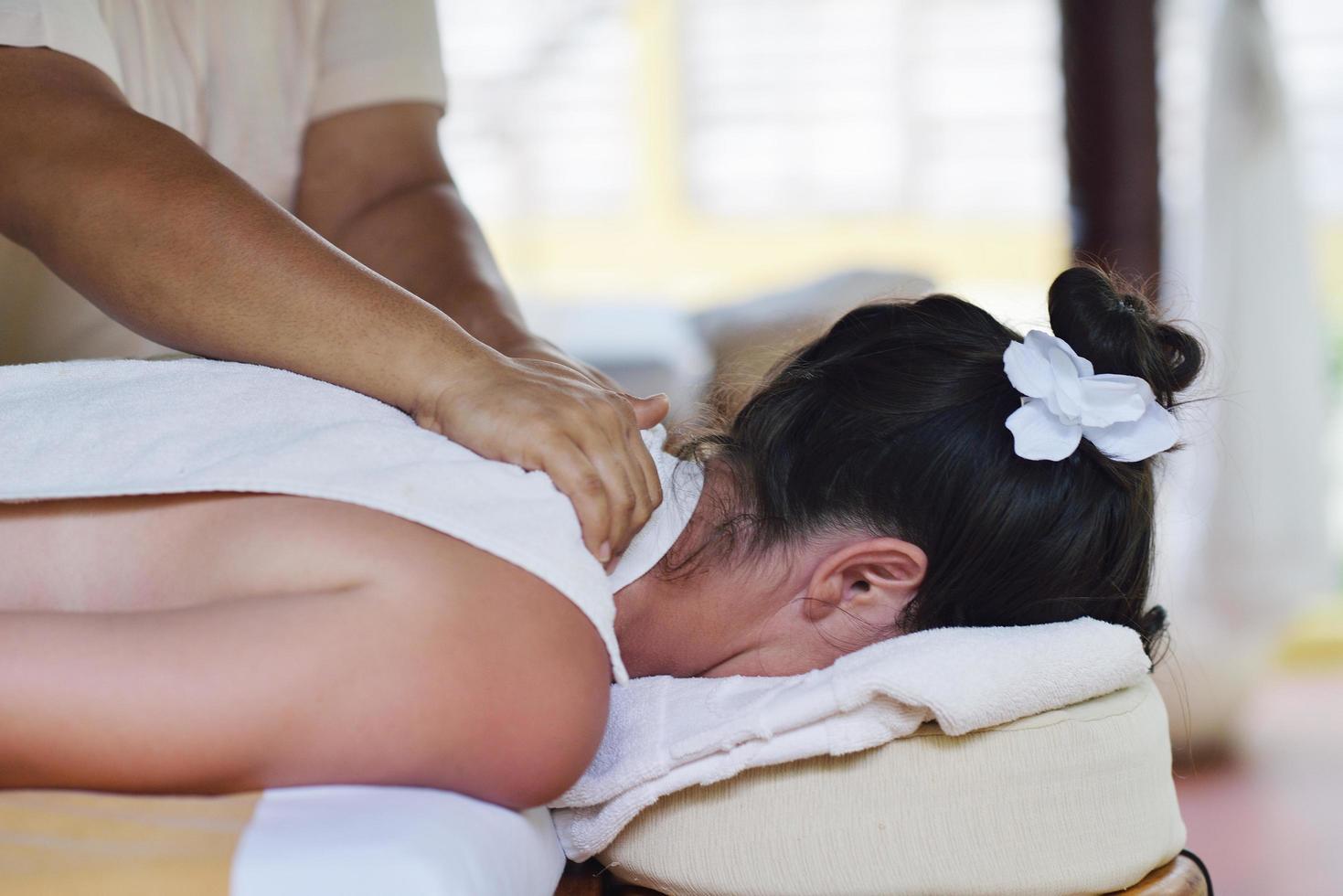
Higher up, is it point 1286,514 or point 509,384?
point 509,384

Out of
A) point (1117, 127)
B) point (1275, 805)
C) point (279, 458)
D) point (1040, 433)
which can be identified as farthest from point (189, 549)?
point (1117, 127)

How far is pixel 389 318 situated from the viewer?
0.94 m

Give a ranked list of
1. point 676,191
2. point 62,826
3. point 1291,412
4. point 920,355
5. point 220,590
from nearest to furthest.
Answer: point 62,826
point 220,590
point 920,355
point 1291,412
point 676,191

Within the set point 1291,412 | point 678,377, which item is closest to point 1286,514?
point 1291,412

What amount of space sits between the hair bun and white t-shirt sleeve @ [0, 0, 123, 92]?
0.88 metres

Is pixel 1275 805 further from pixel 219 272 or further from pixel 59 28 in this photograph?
pixel 59 28

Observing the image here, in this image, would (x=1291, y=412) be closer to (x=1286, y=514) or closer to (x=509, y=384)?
(x=1286, y=514)

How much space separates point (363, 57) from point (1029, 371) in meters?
0.92

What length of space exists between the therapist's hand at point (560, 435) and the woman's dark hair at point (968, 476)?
171 mm

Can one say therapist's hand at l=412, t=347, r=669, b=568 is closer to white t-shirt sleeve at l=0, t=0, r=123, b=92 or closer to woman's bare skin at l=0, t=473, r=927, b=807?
woman's bare skin at l=0, t=473, r=927, b=807

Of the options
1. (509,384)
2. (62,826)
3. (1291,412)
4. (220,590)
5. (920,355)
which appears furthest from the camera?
(1291,412)

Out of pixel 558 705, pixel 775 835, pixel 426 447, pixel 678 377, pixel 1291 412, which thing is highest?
pixel 426 447

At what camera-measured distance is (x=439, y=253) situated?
57.9 inches

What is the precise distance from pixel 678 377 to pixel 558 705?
8.41ft
